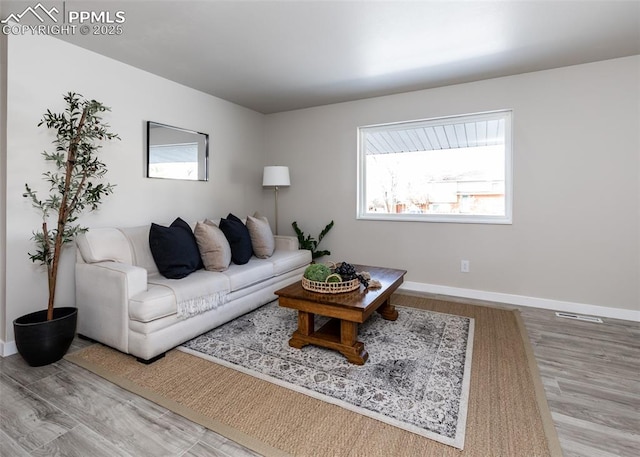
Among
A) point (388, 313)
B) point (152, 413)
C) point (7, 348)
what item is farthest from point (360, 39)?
point (7, 348)

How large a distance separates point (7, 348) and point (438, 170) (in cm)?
420

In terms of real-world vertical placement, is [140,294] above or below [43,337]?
above

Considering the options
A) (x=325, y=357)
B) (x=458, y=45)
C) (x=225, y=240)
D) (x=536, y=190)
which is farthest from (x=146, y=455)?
(x=536, y=190)

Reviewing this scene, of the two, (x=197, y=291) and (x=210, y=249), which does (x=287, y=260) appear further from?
(x=197, y=291)

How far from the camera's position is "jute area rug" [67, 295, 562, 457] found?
140 cm

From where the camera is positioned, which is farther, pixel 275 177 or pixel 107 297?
pixel 275 177

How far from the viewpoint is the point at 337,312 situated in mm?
2090

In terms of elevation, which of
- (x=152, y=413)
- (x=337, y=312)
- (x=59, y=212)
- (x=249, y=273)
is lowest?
(x=152, y=413)

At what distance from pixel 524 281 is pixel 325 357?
7.83 ft

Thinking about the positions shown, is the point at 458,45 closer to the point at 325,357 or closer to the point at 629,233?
the point at 629,233

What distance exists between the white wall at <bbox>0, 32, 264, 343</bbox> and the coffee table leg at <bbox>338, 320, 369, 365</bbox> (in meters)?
2.26

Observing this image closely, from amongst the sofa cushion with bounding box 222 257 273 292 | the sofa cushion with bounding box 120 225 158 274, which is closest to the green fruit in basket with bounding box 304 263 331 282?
the sofa cushion with bounding box 222 257 273 292

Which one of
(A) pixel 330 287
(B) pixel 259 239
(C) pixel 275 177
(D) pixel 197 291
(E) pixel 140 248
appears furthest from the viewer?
(C) pixel 275 177

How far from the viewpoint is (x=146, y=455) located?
4.48ft
